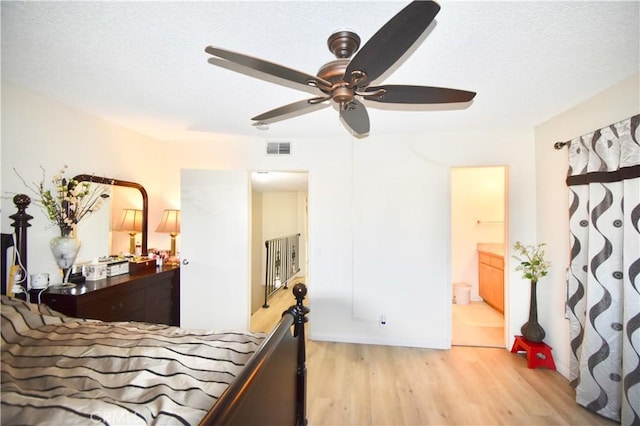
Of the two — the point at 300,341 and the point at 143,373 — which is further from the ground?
the point at 143,373

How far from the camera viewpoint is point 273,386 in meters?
1.19

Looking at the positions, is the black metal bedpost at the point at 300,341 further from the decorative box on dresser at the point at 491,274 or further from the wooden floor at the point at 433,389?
the decorative box on dresser at the point at 491,274

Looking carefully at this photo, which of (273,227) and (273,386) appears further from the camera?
(273,227)

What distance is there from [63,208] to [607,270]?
4.24 meters

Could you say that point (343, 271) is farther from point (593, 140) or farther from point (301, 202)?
point (301, 202)

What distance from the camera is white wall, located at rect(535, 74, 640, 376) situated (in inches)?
85.9

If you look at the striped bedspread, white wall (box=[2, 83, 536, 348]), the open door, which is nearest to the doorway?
the open door

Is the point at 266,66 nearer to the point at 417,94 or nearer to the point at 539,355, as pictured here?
the point at 417,94

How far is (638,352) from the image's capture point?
1.65m

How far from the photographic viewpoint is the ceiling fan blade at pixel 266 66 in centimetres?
96

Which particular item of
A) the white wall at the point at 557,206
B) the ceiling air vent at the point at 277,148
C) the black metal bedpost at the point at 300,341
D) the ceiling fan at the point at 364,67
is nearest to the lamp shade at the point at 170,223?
the ceiling air vent at the point at 277,148

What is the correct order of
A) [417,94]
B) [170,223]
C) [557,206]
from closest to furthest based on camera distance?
[417,94], [557,206], [170,223]

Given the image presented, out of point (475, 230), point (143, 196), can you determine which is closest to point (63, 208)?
point (143, 196)

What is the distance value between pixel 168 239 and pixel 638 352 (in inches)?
173
